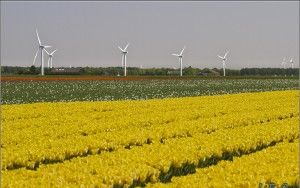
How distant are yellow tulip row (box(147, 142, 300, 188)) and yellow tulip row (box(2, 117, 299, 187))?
930 mm

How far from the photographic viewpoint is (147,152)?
36.7 feet

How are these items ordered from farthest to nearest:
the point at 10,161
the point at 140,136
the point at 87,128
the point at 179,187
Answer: the point at 87,128
the point at 140,136
the point at 10,161
the point at 179,187

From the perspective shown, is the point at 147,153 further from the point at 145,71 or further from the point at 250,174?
the point at 145,71

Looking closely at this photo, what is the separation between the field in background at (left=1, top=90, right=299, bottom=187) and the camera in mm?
8766

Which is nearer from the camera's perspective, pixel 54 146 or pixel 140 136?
pixel 54 146

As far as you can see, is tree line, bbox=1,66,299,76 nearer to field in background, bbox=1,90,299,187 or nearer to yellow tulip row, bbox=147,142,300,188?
field in background, bbox=1,90,299,187

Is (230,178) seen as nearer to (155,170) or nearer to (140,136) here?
(155,170)

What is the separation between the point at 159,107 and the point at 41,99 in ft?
46.4

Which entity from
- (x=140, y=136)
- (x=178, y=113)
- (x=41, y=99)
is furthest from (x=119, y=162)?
(x=41, y=99)

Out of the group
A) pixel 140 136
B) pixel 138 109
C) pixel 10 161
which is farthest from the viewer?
pixel 138 109

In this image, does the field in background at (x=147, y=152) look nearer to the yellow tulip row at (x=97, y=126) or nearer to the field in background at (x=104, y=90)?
the yellow tulip row at (x=97, y=126)

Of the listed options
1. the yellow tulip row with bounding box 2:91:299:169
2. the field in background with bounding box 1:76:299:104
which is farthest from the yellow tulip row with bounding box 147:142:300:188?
the field in background with bounding box 1:76:299:104

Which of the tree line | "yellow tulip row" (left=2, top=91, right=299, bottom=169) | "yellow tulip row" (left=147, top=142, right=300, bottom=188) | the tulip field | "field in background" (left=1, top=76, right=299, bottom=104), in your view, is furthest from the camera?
the tree line

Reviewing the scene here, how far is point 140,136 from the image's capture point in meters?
14.3
